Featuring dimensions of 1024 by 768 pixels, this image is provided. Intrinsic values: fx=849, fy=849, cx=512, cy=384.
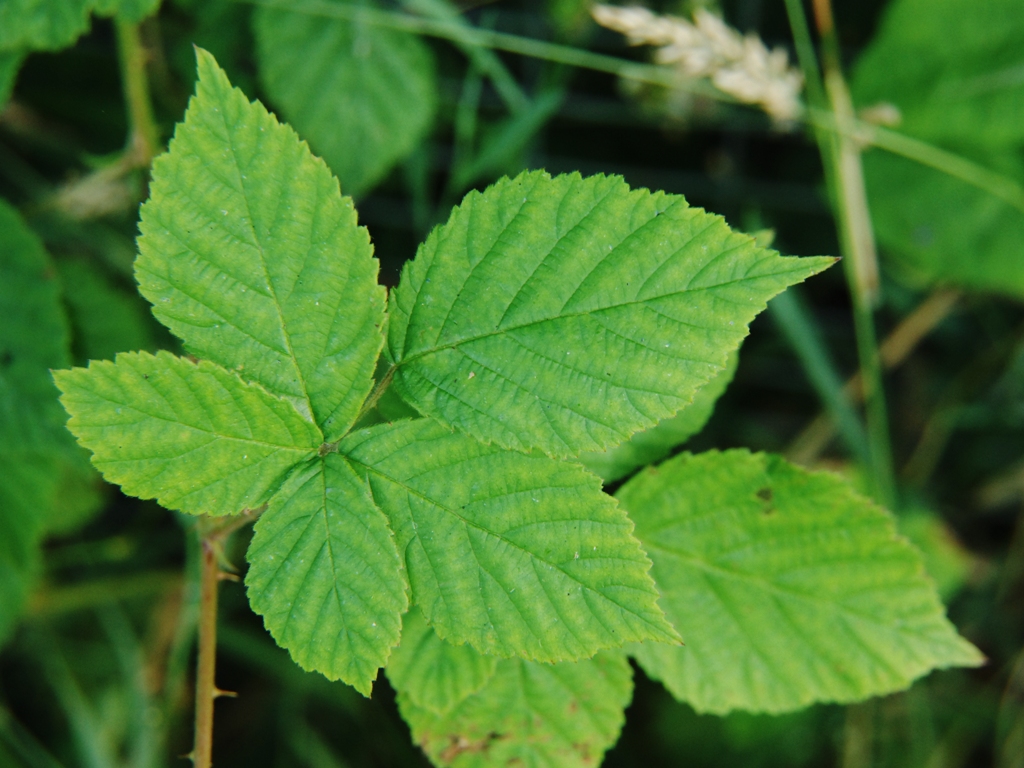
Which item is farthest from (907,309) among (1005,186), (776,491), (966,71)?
(776,491)

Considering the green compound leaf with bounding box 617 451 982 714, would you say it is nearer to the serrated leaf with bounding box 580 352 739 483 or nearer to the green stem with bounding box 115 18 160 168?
the serrated leaf with bounding box 580 352 739 483

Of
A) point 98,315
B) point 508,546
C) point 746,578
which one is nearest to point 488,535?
point 508,546

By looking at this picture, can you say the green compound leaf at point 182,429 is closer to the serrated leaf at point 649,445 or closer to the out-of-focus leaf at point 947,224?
the serrated leaf at point 649,445

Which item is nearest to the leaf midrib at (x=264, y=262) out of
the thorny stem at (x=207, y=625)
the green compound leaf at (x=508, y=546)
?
the green compound leaf at (x=508, y=546)

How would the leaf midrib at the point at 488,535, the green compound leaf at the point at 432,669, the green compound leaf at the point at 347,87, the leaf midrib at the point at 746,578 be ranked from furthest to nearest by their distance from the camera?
the green compound leaf at the point at 347,87
the leaf midrib at the point at 746,578
the green compound leaf at the point at 432,669
the leaf midrib at the point at 488,535

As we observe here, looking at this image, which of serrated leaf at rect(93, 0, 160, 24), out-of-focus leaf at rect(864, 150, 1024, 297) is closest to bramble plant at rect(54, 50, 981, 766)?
A: serrated leaf at rect(93, 0, 160, 24)

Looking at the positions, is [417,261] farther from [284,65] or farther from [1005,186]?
[1005,186]
